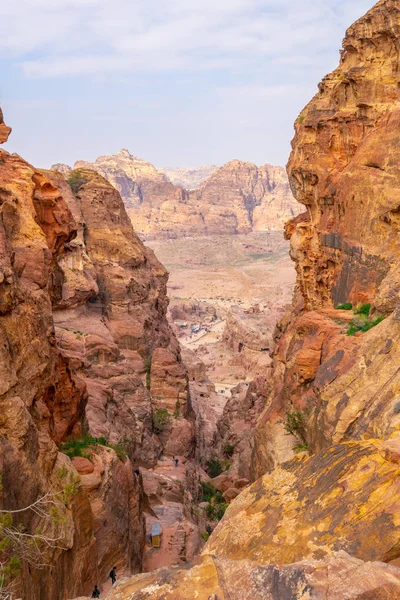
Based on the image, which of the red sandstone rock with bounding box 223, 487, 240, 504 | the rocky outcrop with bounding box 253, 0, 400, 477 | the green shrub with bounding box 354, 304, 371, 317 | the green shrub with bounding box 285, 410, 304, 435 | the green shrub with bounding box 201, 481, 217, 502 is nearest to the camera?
the rocky outcrop with bounding box 253, 0, 400, 477

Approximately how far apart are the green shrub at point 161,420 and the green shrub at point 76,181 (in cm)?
2247

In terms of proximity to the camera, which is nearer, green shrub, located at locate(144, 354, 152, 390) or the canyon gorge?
the canyon gorge

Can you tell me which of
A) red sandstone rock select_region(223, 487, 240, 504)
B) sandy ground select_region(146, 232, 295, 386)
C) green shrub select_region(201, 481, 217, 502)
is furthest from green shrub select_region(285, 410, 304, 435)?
sandy ground select_region(146, 232, 295, 386)

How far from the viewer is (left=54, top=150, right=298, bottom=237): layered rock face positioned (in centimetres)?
15700

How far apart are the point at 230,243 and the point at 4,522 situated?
14423cm

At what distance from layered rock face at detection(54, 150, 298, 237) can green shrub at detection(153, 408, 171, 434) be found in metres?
123

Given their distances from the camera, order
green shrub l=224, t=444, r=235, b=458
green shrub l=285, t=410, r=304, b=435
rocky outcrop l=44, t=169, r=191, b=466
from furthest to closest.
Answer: green shrub l=224, t=444, r=235, b=458 → rocky outcrop l=44, t=169, r=191, b=466 → green shrub l=285, t=410, r=304, b=435

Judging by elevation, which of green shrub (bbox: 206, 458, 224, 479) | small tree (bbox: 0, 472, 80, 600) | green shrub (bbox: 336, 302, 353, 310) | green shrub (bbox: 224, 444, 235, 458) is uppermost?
green shrub (bbox: 336, 302, 353, 310)

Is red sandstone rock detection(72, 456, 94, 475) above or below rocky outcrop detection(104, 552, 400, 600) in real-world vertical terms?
below

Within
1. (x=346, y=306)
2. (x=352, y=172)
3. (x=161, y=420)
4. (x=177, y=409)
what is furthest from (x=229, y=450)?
(x=352, y=172)

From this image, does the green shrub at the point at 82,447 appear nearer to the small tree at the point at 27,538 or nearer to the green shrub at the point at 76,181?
the small tree at the point at 27,538

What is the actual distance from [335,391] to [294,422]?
12.7 ft

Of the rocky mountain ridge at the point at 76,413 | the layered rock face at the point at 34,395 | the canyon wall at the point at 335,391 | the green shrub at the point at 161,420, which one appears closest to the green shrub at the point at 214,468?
the rocky mountain ridge at the point at 76,413

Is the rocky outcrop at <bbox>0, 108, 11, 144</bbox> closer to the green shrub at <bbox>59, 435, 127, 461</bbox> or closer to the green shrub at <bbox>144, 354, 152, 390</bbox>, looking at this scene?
the green shrub at <bbox>59, 435, 127, 461</bbox>
